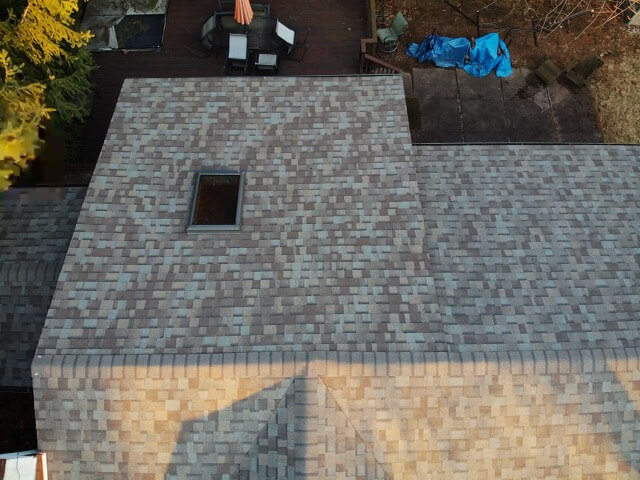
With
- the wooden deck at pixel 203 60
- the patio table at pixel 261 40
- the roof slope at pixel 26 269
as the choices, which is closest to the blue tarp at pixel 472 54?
the wooden deck at pixel 203 60

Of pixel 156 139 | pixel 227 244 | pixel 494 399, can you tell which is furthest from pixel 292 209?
pixel 494 399

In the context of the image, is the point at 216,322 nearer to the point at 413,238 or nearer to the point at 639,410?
the point at 413,238

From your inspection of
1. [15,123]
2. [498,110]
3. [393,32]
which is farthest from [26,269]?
[498,110]

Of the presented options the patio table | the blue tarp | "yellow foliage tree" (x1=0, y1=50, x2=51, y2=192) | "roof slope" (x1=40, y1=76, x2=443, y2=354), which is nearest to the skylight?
"roof slope" (x1=40, y1=76, x2=443, y2=354)

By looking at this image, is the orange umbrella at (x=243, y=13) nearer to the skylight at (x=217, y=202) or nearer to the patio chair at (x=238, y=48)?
the patio chair at (x=238, y=48)

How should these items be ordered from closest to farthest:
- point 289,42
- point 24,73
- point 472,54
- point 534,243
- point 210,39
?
1. point 534,243
2. point 24,73
3. point 289,42
4. point 210,39
5. point 472,54

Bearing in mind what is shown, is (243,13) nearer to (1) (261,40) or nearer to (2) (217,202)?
(1) (261,40)
